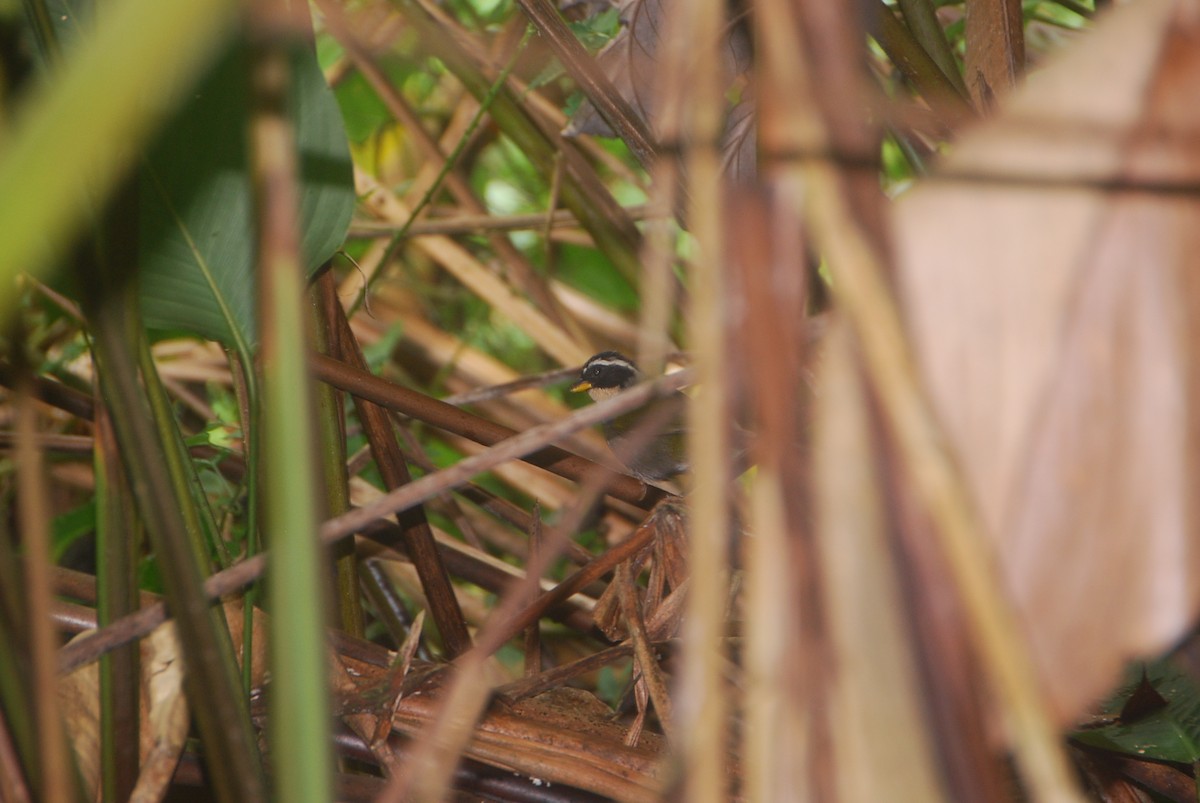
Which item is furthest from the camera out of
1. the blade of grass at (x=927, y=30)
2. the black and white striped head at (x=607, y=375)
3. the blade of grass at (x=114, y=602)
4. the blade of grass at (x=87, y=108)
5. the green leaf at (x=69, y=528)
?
the black and white striped head at (x=607, y=375)

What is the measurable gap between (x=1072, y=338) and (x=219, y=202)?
987 millimetres

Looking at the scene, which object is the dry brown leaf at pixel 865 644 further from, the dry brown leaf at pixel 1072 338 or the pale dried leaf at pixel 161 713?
the pale dried leaf at pixel 161 713

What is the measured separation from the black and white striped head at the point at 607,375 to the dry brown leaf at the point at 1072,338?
Result: 1821mm

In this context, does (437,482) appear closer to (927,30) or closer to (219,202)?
(219,202)

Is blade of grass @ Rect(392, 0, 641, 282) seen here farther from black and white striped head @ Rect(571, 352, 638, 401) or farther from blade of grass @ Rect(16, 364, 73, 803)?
blade of grass @ Rect(16, 364, 73, 803)

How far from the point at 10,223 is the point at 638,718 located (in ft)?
3.01

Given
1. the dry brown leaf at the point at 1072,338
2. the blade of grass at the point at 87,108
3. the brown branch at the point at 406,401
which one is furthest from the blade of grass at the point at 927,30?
the blade of grass at the point at 87,108

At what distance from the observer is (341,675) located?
114 cm

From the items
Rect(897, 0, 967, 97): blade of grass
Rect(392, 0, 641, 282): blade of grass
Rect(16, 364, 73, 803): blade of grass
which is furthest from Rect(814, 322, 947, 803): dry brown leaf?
Rect(392, 0, 641, 282): blade of grass

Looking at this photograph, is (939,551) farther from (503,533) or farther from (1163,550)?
(503,533)

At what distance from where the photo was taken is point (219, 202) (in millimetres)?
1188

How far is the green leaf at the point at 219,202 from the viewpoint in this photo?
1.11 meters

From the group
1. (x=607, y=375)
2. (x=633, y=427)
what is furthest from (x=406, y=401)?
(x=633, y=427)

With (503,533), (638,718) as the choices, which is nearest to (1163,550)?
(638,718)
